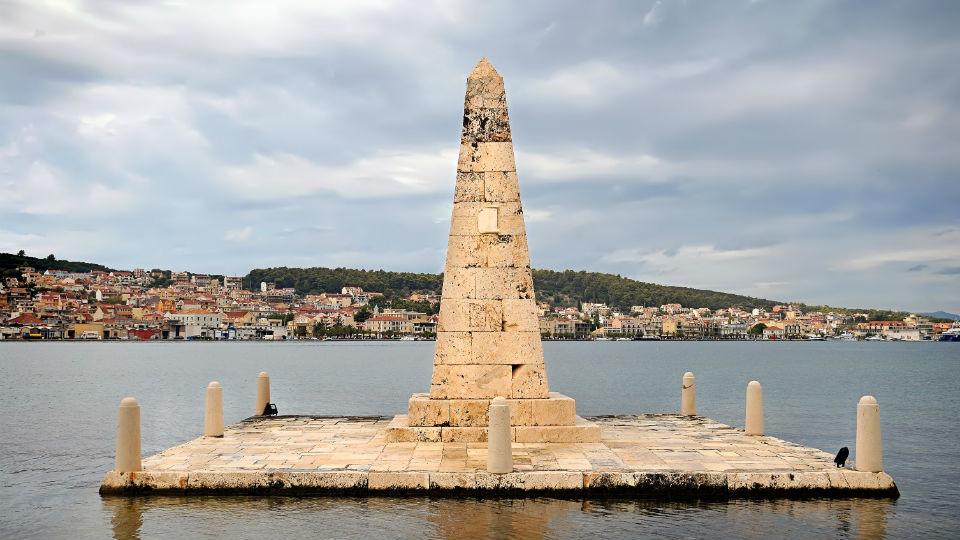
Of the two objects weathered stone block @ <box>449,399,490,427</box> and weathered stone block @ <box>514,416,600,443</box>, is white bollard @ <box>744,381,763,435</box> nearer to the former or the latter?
weathered stone block @ <box>514,416,600,443</box>

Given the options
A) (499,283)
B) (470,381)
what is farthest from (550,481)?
(499,283)

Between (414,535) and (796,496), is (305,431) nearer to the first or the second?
(414,535)

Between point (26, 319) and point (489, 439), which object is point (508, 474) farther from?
point (26, 319)

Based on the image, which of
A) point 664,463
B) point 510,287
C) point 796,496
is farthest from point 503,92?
point 796,496

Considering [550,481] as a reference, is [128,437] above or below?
above

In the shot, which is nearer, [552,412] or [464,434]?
[464,434]

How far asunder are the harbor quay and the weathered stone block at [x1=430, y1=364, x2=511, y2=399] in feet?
0.06

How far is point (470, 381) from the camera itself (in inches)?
622

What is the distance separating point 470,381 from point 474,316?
1149 millimetres

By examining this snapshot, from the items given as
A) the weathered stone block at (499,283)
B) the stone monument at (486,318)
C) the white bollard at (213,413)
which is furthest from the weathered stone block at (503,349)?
the white bollard at (213,413)

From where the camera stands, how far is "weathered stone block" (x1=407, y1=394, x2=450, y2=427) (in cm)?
1557

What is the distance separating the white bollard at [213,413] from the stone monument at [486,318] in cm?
338

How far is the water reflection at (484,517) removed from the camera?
11.0m

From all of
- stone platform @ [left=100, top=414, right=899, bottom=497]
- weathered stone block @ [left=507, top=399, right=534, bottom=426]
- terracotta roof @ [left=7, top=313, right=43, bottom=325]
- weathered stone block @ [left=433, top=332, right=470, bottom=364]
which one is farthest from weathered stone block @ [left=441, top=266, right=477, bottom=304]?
terracotta roof @ [left=7, top=313, right=43, bottom=325]
